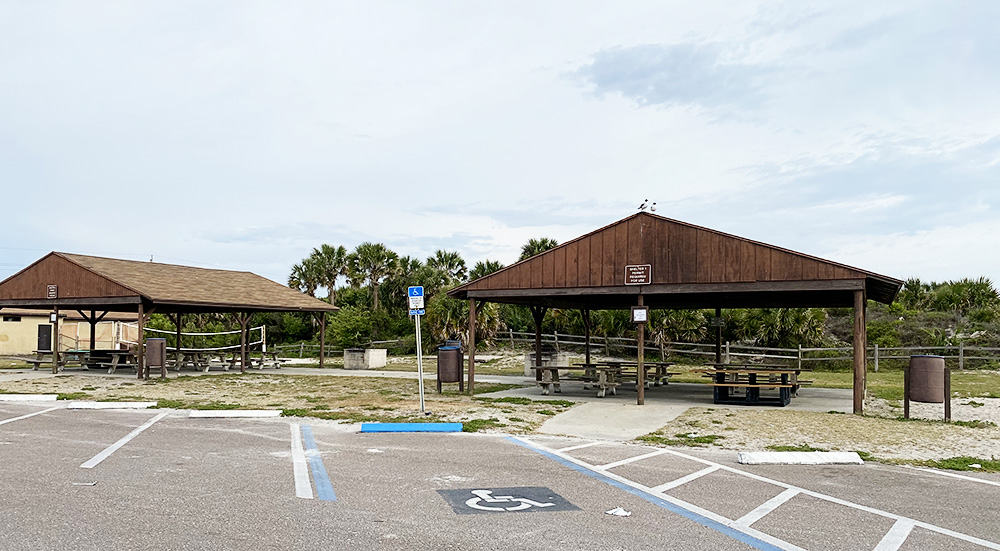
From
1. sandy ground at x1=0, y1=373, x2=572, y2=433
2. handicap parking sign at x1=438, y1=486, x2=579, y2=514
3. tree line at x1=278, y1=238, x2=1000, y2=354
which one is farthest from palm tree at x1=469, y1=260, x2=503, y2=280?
handicap parking sign at x1=438, y1=486, x2=579, y2=514

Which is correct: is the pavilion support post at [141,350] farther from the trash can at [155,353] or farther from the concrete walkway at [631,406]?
the concrete walkway at [631,406]

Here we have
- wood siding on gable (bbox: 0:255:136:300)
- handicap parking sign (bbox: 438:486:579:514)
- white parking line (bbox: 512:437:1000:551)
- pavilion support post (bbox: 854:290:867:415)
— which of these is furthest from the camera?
wood siding on gable (bbox: 0:255:136:300)

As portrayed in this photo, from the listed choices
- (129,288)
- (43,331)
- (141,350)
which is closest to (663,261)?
(141,350)

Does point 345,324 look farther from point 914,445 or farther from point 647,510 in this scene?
point 647,510

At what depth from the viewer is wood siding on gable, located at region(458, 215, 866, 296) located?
1467cm

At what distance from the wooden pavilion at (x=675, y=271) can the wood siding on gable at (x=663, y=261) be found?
0.02 m

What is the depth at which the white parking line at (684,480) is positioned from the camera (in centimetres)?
736

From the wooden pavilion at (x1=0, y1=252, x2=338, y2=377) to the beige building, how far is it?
43.0 ft

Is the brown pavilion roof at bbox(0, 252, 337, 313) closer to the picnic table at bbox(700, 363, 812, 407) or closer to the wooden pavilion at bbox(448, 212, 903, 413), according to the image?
the wooden pavilion at bbox(448, 212, 903, 413)

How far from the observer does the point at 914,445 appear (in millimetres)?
10445

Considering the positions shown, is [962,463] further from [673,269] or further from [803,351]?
[803,351]

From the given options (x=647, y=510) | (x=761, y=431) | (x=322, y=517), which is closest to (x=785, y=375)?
(x=761, y=431)

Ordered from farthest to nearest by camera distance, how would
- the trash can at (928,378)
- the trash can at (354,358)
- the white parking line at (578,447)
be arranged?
the trash can at (354,358) → the trash can at (928,378) → the white parking line at (578,447)

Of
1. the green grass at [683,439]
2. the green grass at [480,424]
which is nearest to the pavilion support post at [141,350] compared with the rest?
the green grass at [480,424]
